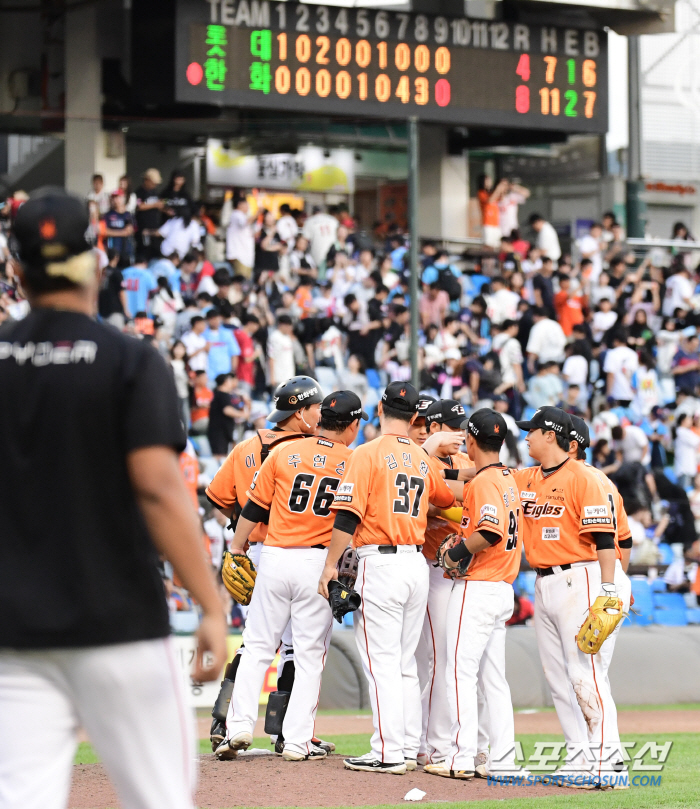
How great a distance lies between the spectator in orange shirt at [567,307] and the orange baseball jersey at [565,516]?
11.7 metres

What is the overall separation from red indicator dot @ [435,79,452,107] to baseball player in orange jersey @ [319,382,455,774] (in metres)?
10.3

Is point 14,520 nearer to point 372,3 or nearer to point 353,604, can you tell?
point 353,604

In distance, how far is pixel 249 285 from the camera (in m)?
16.3

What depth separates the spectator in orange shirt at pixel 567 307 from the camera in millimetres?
19031

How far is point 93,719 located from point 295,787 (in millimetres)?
4013

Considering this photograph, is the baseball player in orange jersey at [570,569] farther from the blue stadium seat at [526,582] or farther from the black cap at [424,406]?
the blue stadium seat at [526,582]

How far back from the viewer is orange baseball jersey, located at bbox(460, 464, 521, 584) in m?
7.04

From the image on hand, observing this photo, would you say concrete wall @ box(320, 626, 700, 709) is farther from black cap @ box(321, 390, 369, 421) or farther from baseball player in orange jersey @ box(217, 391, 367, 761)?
black cap @ box(321, 390, 369, 421)

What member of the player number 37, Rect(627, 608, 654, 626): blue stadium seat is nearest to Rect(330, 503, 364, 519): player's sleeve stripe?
the player number 37

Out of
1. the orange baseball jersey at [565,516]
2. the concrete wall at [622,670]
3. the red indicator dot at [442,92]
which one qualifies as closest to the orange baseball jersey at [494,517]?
the orange baseball jersey at [565,516]

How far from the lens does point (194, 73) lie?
15727 millimetres

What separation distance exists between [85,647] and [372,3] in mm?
18107

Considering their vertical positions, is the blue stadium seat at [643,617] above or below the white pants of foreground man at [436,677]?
below

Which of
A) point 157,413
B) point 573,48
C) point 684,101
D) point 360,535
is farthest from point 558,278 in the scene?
point 157,413
